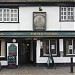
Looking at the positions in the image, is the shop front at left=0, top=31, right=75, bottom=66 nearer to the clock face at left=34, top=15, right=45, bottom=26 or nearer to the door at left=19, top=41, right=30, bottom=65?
the clock face at left=34, top=15, right=45, bottom=26

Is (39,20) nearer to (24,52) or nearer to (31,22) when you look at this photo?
(31,22)

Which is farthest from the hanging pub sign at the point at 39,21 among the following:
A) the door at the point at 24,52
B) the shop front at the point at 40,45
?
the door at the point at 24,52

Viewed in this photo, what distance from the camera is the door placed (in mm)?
26531

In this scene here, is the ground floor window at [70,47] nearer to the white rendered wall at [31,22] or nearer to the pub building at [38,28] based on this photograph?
the pub building at [38,28]

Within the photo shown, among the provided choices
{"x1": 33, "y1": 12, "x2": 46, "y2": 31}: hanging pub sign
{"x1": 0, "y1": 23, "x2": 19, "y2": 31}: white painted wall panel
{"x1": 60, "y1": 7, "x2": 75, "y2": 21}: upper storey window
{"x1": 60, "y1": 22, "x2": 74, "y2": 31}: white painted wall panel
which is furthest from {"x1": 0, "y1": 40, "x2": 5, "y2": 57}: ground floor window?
{"x1": 60, "y1": 7, "x2": 75, "y2": 21}: upper storey window

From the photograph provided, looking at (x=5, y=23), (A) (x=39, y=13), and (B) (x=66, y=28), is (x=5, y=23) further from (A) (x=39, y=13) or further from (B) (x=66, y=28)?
(B) (x=66, y=28)

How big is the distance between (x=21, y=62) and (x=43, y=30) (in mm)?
4526

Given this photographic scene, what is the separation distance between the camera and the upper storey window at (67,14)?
2450 centimetres

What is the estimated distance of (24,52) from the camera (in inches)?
1063

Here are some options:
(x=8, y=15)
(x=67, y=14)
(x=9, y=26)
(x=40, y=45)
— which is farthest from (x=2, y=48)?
(x=67, y=14)

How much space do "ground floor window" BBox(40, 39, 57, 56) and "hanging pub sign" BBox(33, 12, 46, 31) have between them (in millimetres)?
1294

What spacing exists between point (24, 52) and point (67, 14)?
227 inches

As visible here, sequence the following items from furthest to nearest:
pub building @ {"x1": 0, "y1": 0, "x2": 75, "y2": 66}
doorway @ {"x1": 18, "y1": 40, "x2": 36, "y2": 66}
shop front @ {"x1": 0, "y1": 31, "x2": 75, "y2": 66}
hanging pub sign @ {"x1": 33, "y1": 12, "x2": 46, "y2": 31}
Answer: doorway @ {"x1": 18, "y1": 40, "x2": 36, "y2": 66} < hanging pub sign @ {"x1": 33, "y1": 12, "x2": 46, "y2": 31} < pub building @ {"x1": 0, "y1": 0, "x2": 75, "y2": 66} < shop front @ {"x1": 0, "y1": 31, "x2": 75, "y2": 66}

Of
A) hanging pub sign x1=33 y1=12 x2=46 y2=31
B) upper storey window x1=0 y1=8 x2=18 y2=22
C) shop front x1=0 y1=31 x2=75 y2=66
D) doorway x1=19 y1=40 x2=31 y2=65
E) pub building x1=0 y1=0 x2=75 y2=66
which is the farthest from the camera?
doorway x1=19 y1=40 x2=31 y2=65
